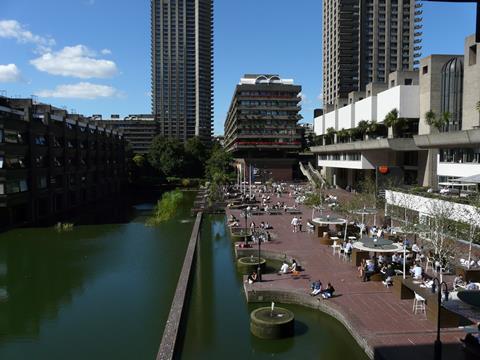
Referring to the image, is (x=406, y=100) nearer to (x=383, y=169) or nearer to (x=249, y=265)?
(x=383, y=169)

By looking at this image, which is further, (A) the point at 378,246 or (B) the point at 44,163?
(B) the point at 44,163

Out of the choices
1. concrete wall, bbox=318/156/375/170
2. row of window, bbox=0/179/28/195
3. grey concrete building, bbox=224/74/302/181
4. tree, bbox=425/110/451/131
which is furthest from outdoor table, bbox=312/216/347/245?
grey concrete building, bbox=224/74/302/181

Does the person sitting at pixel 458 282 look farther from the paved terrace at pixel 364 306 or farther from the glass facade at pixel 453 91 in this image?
the glass facade at pixel 453 91

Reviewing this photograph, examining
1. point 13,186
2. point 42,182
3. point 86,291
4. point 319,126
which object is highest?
point 319,126

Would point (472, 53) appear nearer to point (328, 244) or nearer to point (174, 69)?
point (328, 244)

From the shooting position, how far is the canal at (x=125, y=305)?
1623 centimetres

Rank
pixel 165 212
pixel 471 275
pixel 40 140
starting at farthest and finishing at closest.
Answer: pixel 165 212 → pixel 40 140 → pixel 471 275

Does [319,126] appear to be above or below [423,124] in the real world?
above

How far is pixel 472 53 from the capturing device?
118 ft

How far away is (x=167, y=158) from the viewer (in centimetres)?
10112

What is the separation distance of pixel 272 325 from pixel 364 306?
439cm

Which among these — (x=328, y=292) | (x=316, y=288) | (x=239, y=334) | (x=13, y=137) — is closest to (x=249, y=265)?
(x=316, y=288)

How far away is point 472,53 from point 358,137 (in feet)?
90.0

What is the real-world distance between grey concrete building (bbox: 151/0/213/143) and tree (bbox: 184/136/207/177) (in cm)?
6559
